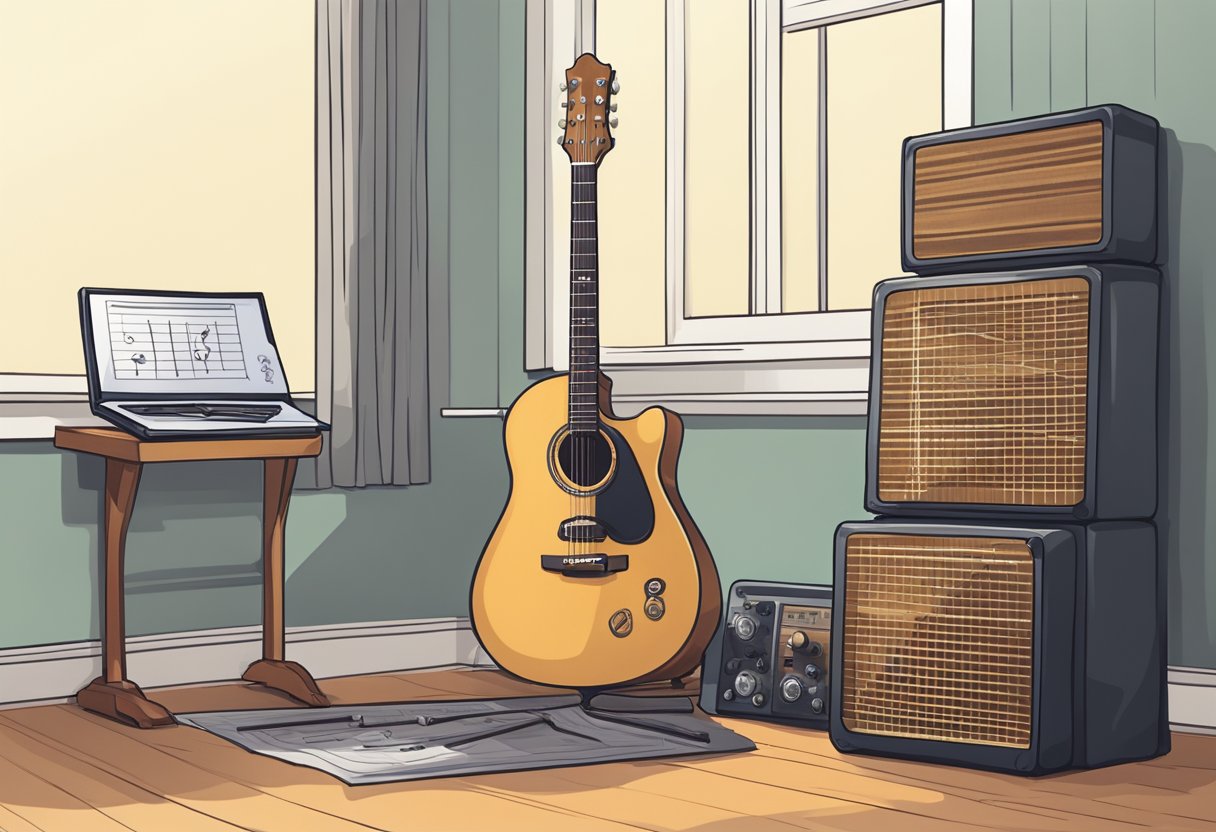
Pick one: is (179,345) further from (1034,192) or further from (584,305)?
(1034,192)

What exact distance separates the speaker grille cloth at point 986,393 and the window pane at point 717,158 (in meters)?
0.89

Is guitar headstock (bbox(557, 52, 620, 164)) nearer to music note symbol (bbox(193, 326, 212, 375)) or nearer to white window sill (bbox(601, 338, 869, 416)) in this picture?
white window sill (bbox(601, 338, 869, 416))

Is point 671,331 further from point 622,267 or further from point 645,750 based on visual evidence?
point 645,750

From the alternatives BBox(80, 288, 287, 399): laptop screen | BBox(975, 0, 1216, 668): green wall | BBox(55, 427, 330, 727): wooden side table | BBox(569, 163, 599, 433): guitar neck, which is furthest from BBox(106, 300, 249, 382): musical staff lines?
BBox(975, 0, 1216, 668): green wall

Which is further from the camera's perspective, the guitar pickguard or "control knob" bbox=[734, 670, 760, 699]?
the guitar pickguard

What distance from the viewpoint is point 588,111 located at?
322cm

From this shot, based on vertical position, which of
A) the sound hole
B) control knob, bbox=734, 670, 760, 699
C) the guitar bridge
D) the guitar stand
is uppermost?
the sound hole

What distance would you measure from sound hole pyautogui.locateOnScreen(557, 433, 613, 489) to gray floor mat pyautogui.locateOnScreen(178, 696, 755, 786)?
1.54 feet

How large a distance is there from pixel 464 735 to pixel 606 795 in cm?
49

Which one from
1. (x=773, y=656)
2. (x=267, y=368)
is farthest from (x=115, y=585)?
(x=773, y=656)

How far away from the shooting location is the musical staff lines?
3.07 metres

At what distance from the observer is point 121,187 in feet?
11.0

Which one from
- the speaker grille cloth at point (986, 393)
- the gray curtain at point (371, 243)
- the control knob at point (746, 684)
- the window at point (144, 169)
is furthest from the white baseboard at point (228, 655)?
the speaker grille cloth at point (986, 393)

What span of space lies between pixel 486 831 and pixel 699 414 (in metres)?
1.60
